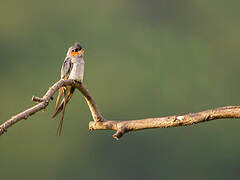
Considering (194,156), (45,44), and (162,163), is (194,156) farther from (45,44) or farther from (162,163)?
(45,44)

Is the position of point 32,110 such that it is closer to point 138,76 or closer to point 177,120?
point 177,120

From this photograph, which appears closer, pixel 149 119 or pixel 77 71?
pixel 149 119

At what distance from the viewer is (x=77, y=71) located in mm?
3680

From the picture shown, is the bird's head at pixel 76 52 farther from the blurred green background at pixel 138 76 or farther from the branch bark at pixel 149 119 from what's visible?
the blurred green background at pixel 138 76

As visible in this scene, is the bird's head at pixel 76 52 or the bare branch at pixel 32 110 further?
the bird's head at pixel 76 52

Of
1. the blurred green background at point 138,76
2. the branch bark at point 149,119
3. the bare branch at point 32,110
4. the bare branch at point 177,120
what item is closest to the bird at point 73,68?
the branch bark at point 149,119

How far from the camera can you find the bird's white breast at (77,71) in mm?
3604

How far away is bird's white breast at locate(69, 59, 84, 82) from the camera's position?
3604mm

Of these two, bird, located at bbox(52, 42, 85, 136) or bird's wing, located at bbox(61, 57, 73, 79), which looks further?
bird's wing, located at bbox(61, 57, 73, 79)

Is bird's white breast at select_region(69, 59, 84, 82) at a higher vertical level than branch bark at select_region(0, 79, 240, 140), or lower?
higher

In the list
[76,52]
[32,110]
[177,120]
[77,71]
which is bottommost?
[32,110]

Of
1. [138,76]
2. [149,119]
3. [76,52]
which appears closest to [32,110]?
[149,119]

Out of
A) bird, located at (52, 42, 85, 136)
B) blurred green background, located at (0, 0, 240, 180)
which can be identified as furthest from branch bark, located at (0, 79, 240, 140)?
blurred green background, located at (0, 0, 240, 180)

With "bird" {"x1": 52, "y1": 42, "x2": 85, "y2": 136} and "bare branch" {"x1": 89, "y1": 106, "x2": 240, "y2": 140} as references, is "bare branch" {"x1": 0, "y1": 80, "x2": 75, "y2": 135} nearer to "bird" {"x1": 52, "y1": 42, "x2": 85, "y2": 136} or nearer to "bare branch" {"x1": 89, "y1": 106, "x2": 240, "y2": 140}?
"bare branch" {"x1": 89, "y1": 106, "x2": 240, "y2": 140}
